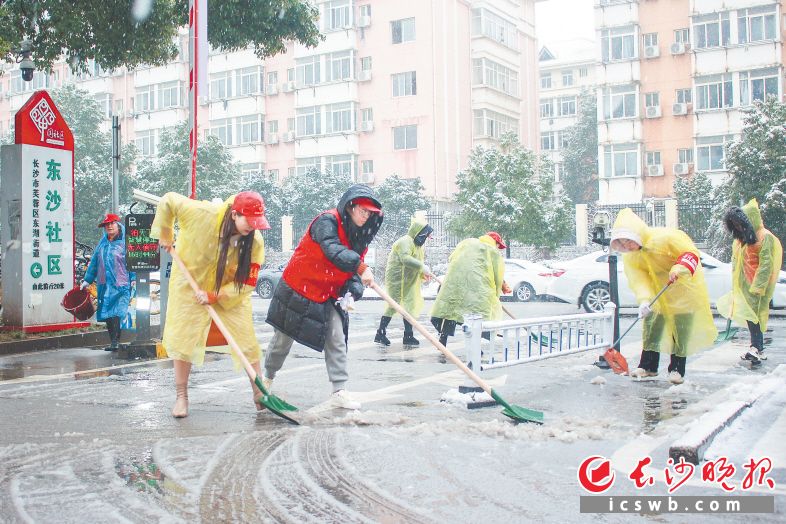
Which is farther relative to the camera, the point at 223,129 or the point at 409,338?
the point at 223,129

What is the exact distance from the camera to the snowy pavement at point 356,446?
3.94 metres

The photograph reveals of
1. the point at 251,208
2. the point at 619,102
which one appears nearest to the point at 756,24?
the point at 619,102

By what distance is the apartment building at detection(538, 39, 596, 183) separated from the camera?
60.8 m

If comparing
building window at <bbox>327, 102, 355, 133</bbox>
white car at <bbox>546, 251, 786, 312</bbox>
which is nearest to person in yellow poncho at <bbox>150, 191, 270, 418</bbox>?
white car at <bbox>546, 251, 786, 312</bbox>

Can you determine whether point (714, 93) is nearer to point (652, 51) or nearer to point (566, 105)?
point (652, 51)

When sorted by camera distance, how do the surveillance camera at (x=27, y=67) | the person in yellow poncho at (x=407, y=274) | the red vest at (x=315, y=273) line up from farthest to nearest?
1. the surveillance camera at (x=27, y=67)
2. the person in yellow poncho at (x=407, y=274)
3. the red vest at (x=315, y=273)

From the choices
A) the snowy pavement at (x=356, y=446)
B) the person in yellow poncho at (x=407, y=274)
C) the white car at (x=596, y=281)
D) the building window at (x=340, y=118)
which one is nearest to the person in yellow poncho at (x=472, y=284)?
the snowy pavement at (x=356, y=446)

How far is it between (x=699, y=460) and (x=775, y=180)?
22.8 meters

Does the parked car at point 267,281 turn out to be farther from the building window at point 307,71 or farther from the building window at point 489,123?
the building window at point 489,123

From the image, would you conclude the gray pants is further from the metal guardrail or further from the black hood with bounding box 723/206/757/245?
the black hood with bounding box 723/206/757/245

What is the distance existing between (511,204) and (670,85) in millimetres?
11745

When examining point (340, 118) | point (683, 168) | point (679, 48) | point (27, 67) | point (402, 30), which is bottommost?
point (27, 67)

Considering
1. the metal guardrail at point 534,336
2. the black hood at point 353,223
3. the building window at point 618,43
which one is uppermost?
the building window at point 618,43

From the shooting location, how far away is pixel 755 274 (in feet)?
30.3
